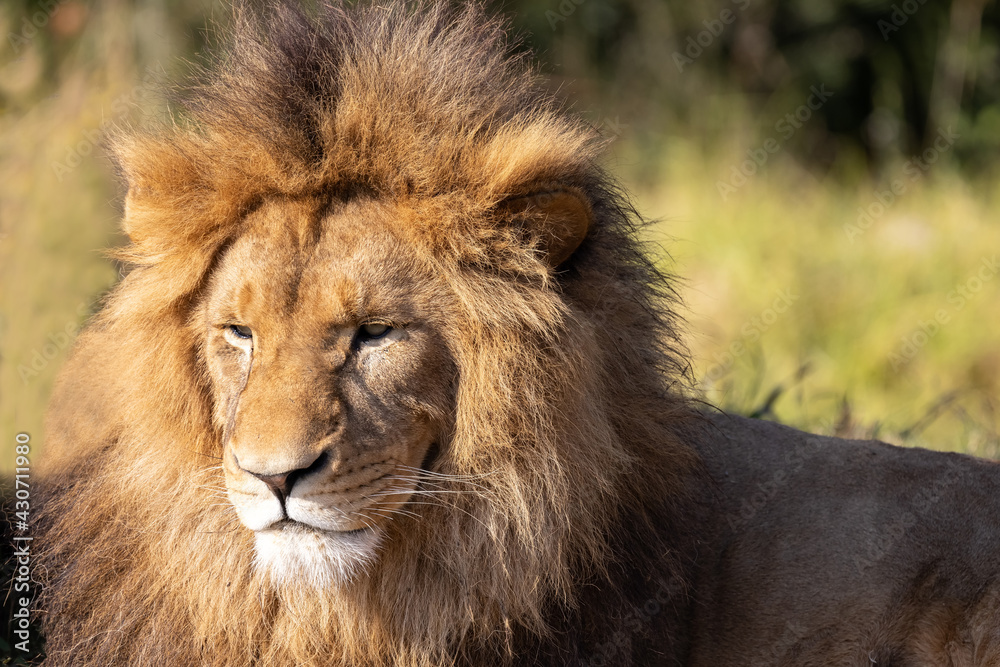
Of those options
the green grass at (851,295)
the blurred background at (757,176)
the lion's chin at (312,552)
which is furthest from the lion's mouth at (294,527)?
the green grass at (851,295)

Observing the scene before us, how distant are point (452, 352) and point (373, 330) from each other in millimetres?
169

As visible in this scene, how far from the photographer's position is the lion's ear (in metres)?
2.11

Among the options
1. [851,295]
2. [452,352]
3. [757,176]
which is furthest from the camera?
[757,176]

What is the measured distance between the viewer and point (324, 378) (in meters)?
2.00

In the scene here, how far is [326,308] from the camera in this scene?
204cm

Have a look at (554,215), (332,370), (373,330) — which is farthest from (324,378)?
(554,215)

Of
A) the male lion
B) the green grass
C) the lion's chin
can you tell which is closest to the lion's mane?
the male lion

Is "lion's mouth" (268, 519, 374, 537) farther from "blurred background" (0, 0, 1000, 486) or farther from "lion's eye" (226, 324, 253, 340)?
"blurred background" (0, 0, 1000, 486)

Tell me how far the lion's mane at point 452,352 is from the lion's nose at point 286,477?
10.7 inches

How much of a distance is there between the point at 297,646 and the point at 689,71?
8.68 meters

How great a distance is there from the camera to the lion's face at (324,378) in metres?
1.94

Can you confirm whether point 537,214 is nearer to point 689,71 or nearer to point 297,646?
point 297,646

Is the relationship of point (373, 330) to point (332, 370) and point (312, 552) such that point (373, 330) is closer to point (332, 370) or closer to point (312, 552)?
point (332, 370)

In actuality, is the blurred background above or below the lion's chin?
above
